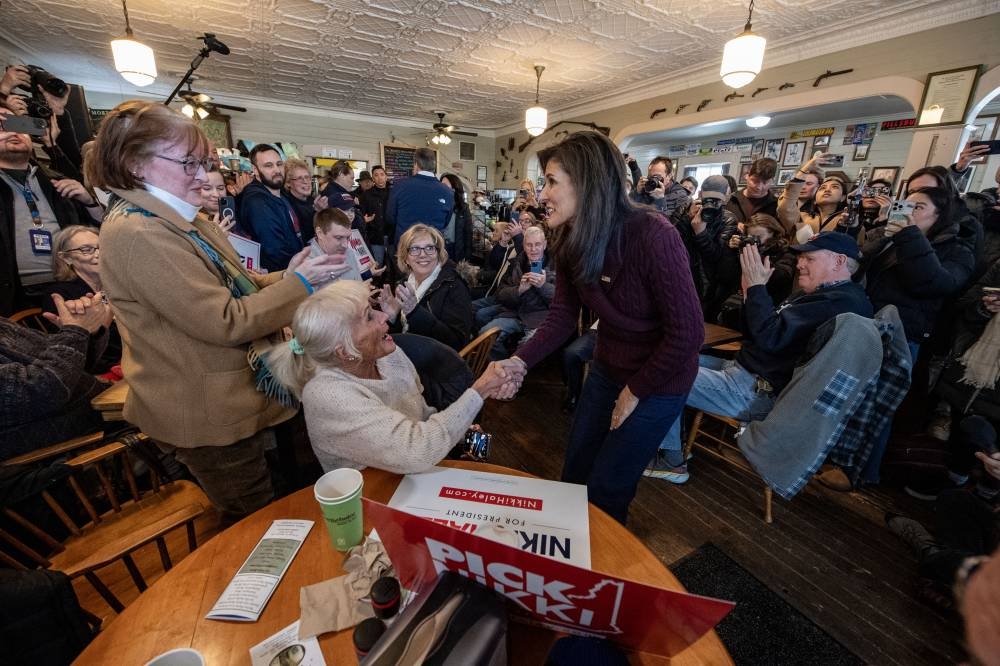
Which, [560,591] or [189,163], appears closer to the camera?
[560,591]

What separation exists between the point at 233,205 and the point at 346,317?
10.6 feet

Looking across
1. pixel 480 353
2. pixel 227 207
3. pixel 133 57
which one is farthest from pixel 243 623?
pixel 133 57

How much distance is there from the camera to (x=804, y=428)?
1.71 m

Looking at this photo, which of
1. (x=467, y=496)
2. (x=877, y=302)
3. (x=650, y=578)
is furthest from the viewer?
(x=877, y=302)

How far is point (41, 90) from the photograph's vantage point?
2471 mm

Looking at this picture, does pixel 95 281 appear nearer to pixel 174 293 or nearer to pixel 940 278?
pixel 174 293

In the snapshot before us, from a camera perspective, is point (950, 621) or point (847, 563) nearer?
point (950, 621)

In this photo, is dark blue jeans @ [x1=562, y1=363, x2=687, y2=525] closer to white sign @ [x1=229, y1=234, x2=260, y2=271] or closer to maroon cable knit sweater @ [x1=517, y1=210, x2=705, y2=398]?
maroon cable knit sweater @ [x1=517, y1=210, x2=705, y2=398]

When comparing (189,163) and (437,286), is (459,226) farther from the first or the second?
(189,163)

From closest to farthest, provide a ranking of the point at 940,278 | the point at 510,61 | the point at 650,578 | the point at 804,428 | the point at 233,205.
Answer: the point at 650,578
the point at 804,428
the point at 940,278
the point at 233,205
the point at 510,61

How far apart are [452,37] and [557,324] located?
4103 millimetres

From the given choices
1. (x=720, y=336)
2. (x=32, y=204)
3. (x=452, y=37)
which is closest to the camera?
(x=32, y=204)

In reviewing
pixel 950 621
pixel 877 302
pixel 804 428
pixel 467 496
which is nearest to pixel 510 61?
pixel 877 302

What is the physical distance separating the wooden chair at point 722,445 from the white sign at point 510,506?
58.5 inches
